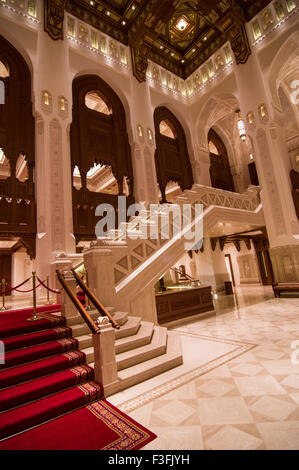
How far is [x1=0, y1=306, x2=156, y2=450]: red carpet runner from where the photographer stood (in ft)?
7.02

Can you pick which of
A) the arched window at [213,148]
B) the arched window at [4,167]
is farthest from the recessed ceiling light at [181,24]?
the arched window at [4,167]

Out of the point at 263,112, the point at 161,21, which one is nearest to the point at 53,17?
the point at 161,21

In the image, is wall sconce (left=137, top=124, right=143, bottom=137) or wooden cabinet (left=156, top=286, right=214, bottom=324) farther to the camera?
wall sconce (left=137, top=124, right=143, bottom=137)

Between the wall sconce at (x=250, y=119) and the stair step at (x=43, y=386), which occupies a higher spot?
the wall sconce at (x=250, y=119)

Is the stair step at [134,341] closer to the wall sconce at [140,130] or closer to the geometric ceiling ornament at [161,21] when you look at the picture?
the wall sconce at [140,130]

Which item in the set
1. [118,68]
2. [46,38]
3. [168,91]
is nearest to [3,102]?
[46,38]

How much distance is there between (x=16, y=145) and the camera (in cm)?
862

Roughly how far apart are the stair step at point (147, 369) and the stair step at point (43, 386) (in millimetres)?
375

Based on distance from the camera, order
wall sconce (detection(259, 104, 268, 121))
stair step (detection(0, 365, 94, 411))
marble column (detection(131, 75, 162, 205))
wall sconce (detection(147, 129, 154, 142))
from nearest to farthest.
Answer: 1. stair step (detection(0, 365, 94, 411))
2. wall sconce (detection(259, 104, 268, 121))
3. marble column (detection(131, 75, 162, 205))
4. wall sconce (detection(147, 129, 154, 142))

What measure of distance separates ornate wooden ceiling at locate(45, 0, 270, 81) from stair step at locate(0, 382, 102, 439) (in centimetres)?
1237

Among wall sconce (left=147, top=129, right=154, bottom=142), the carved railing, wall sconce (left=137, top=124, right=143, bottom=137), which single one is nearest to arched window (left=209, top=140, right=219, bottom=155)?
wall sconce (left=147, top=129, right=154, bottom=142)

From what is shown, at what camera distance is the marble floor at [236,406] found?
6.75 ft

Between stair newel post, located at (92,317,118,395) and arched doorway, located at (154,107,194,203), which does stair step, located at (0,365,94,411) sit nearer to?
stair newel post, located at (92,317,118,395)
